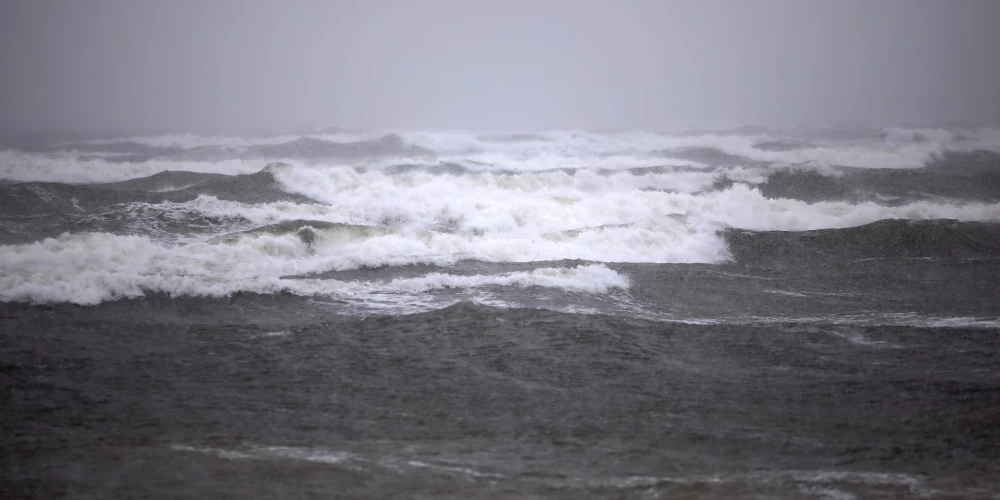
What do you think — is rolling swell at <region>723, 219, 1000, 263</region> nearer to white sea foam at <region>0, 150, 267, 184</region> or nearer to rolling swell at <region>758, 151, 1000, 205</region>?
rolling swell at <region>758, 151, 1000, 205</region>

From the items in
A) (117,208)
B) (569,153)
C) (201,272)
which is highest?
(569,153)

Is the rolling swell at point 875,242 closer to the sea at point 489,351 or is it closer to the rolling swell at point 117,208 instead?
the sea at point 489,351

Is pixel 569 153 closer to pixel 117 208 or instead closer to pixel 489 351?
pixel 117 208

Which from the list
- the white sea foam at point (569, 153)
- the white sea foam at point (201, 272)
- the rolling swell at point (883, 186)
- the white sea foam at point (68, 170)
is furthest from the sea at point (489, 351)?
the white sea foam at point (569, 153)

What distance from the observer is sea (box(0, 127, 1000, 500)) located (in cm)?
400

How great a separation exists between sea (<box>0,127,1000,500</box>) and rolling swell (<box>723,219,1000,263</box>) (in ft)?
0.17

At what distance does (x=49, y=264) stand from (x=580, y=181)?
12.9 meters

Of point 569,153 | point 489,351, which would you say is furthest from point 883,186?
point 489,351

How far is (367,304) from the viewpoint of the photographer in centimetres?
734

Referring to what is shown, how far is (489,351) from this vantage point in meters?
6.00

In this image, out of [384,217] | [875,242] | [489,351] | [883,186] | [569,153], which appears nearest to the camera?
[489,351]

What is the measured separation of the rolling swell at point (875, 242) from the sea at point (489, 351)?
5 cm

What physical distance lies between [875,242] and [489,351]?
7.32 meters

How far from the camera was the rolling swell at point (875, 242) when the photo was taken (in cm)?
1049
